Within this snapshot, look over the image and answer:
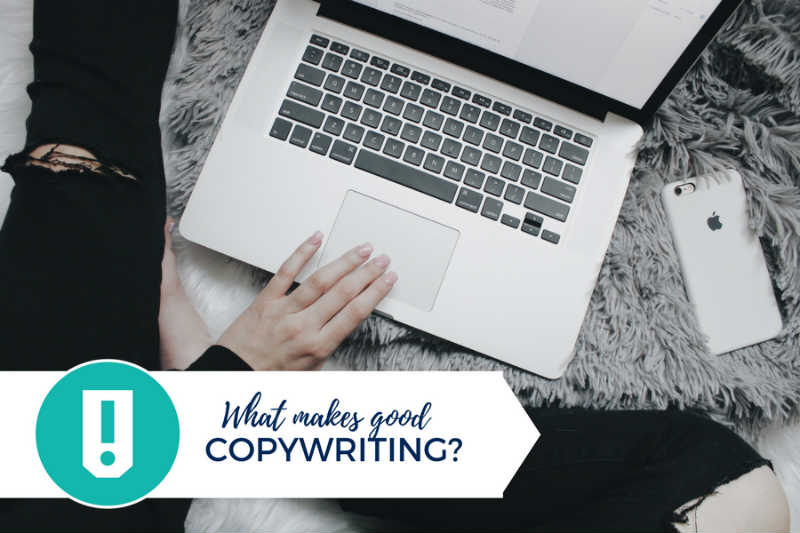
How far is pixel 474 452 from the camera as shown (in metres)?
0.57

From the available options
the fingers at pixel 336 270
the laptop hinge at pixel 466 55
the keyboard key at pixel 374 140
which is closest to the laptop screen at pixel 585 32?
the laptop hinge at pixel 466 55

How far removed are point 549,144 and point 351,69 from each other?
21 centimetres

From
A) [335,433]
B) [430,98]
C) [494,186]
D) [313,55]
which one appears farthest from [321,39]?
[335,433]

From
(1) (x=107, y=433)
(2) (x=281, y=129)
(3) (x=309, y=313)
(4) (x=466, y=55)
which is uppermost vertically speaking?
(4) (x=466, y=55)

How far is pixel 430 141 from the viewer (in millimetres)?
548

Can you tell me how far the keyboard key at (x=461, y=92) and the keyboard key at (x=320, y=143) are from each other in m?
0.13

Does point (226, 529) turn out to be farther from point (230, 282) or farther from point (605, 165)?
point (605, 165)

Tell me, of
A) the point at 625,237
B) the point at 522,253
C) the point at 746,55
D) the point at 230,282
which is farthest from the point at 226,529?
the point at 746,55

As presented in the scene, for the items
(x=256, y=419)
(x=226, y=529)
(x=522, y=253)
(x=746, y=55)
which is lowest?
(x=226, y=529)

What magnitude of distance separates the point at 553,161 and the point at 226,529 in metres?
0.51

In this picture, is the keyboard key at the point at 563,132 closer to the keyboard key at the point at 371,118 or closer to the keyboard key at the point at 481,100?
the keyboard key at the point at 481,100

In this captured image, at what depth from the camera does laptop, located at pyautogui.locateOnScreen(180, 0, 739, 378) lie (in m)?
0.54

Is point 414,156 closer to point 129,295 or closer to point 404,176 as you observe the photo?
point 404,176

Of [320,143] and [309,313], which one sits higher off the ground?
[320,143]
